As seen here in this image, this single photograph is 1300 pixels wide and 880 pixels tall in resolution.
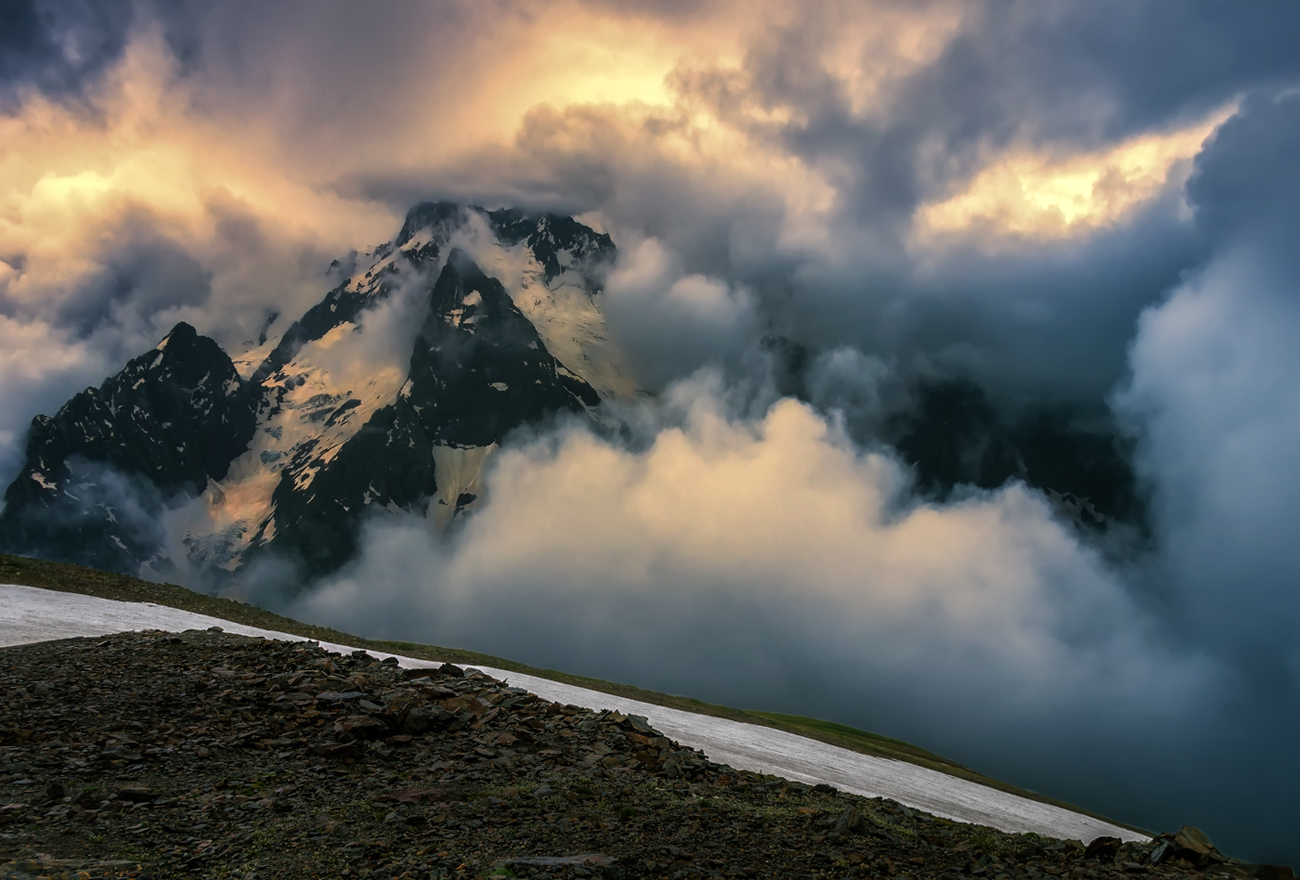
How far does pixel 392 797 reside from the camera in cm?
1700

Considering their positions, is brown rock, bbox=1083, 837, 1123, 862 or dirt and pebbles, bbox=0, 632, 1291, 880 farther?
brown rock, bbox=1083, 837, 1123, 862

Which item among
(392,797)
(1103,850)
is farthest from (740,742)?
(392,797)

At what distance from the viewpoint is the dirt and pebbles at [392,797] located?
14.0 m

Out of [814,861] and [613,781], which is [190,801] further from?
[814,861]

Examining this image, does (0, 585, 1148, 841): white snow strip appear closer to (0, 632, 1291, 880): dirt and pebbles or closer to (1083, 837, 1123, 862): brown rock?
(0, 632, 1291, 880): dirt and pebbles

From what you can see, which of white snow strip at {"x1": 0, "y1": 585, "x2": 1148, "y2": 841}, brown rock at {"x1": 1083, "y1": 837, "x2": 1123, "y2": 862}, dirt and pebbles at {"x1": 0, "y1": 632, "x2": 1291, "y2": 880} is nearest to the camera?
dirt and pebbles at {"x1": 0, "y1": 632, "x2": 1291, "y2": 880}

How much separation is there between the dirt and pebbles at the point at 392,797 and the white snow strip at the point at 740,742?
53.8 feet

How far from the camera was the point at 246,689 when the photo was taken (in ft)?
75.8

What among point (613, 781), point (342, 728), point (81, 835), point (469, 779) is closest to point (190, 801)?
point (81, 835)

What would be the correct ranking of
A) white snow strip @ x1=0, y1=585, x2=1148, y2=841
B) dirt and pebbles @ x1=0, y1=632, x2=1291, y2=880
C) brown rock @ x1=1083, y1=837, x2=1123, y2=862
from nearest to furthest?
dirt and pebbles @ x1=0, y1=632, x2=1291, y2=880
brown rock @ x1=1083, y1=837, x2=1123, y2=862
white snow strip @ x1=0, y1=585, x2=1148, y2=841

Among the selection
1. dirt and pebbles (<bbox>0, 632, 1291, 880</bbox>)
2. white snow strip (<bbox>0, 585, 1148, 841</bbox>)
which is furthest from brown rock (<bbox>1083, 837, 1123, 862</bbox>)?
white snow strip (<bbox>0, 585, 1148, 841</bbox>)

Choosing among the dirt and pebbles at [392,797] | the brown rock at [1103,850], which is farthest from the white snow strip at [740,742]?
the brown rock at [1103,850]

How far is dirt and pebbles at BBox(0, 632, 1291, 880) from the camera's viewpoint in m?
14.0

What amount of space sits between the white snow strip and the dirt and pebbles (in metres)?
16.4
